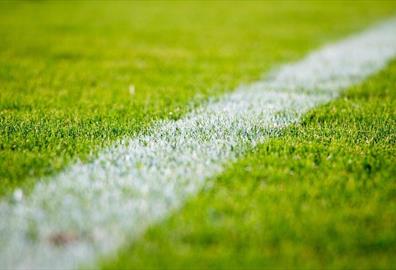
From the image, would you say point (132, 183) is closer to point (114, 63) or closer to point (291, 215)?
point (291, 215)

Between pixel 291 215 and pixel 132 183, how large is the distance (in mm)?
1116

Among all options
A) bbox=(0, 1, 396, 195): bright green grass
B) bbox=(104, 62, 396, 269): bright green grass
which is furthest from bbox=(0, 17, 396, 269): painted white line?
bbox=(0, 1, 396, 195): bright green grass

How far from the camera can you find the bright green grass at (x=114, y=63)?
4.11 metres

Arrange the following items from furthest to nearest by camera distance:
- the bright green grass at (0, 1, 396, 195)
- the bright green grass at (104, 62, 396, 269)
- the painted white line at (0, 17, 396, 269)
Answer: the bright green grass at (0, 1, 396, 195) < the painted white line at (0, 17, 396, 269) < the bright green grass at (104, 62, 396, 269)

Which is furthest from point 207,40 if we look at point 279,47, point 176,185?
point 176,185

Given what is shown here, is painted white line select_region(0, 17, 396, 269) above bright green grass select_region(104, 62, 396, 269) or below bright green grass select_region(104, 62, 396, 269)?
above

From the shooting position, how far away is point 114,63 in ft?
25.3

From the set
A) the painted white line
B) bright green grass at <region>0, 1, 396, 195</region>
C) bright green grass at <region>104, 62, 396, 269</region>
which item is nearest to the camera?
bright green grass at <region>104, 62, 396, 269</region>

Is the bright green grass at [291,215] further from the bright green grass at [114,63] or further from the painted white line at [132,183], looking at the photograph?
the bright green grass at [114,63]

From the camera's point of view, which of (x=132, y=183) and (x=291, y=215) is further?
(x=132, y=183)

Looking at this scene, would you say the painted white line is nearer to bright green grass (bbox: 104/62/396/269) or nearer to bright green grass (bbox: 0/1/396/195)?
bright green grass (bbox: 104/62/396/269)

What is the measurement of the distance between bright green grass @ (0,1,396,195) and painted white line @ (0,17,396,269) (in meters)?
0.29

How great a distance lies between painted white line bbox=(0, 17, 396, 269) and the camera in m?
2.52

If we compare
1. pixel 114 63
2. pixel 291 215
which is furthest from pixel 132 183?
pixel 114 63
